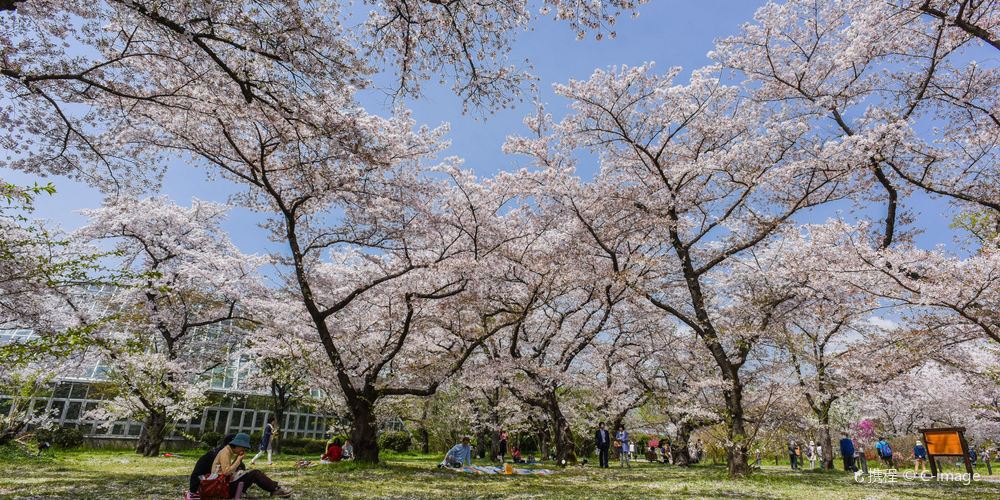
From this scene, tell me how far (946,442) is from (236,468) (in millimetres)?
15820

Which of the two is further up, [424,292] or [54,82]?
[54,82]

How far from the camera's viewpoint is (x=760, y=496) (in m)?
8.81

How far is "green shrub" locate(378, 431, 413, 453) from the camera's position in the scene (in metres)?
36.3

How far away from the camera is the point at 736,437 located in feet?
43.7

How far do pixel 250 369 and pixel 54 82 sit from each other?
2543cm

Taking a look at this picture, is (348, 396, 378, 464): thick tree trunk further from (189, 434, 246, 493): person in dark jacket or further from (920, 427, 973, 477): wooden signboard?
(920, 427, 973, 477): wooden signboard

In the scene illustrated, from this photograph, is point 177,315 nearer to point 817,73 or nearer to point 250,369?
point 250,369

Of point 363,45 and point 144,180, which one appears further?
Answer: point 144,180

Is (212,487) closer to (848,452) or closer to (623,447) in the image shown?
(623,447)

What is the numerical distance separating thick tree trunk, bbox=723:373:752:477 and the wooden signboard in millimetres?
4224

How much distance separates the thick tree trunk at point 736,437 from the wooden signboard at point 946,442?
422cm

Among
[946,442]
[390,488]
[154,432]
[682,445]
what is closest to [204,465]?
[390,488]

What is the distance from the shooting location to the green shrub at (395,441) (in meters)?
36.3

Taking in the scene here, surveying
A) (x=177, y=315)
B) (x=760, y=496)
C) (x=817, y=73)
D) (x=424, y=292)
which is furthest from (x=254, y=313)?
(x=817, y=73)
